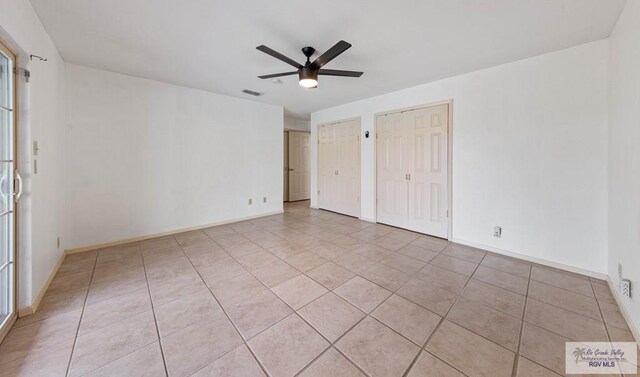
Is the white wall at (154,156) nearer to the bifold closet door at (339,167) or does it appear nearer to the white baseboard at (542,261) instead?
Result: the bifold closet door at (339,167)

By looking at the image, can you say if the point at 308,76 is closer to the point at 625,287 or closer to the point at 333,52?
the point at 333,52

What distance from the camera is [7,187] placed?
1692 millimetres

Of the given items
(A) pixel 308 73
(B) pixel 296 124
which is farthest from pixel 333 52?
(B) pixel 296 124

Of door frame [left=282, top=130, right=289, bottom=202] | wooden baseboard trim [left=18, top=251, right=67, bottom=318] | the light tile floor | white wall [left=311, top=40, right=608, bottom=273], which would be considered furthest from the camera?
door frame [left=282, top=130, right=289, bottom=202]

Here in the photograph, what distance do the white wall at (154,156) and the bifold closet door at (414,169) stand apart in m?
2.54

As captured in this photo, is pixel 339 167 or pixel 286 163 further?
pixel 286 163

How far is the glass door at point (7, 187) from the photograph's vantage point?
1673mm

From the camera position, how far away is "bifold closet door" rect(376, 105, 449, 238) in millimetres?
3523

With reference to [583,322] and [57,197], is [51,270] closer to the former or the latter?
[57,197]

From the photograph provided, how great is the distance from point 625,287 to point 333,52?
2.98m

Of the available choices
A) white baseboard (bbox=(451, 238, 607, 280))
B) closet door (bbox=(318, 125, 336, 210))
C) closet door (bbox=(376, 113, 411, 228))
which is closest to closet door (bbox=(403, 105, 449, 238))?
closet door (bbox=(376, 113, 411, 228))

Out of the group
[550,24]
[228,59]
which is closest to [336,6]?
[228,59]

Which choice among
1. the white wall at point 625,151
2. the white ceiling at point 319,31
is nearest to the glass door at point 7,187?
the white ceiling at point 319,31

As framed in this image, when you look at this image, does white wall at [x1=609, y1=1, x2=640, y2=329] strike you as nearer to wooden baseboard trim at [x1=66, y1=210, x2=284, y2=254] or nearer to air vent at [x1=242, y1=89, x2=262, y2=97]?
air vent at [x1=242, y1=89, x2=262, y2=97]
